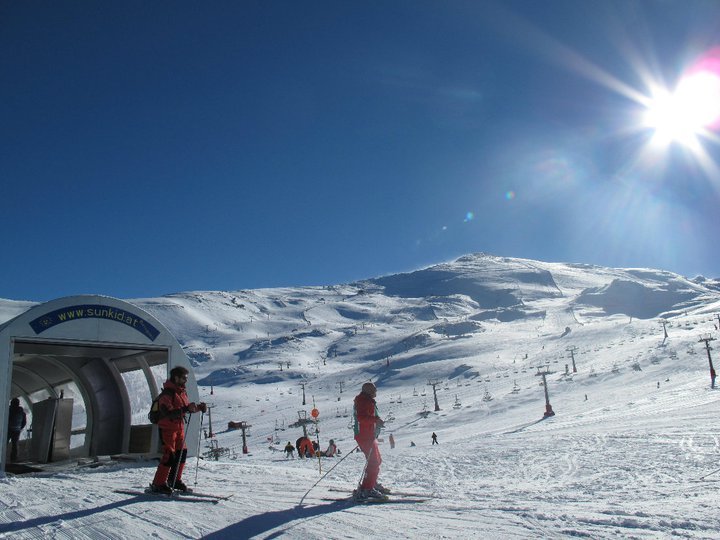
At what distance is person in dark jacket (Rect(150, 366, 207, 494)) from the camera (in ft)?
24.7

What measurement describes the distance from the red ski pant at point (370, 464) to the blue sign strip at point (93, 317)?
7806 mm

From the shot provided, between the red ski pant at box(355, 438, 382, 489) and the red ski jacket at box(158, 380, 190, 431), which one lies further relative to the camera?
the red ski jacket at box(158, 380, 190, 431)

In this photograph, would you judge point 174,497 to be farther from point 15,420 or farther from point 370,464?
point 15,420

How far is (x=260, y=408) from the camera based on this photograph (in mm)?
84938

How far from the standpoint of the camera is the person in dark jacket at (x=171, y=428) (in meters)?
7.54

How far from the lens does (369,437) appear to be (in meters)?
7.63

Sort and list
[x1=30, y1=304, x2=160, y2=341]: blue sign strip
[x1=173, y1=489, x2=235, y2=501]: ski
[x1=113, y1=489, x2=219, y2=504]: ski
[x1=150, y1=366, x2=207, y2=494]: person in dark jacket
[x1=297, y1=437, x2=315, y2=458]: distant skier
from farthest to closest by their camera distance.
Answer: [x1=297, y1=437, x2=315, y2=458]: distant skier < [x1=30, y1=304, x2=160, y2=341]: blue sign strip < [x1=150, y1=366, x2=207, y2=494]: person in dark jacket < [x1=173, y1=489, x2=235, y2=501]: ski < [x1=113, y1=489, x2=219, y2=504]: ski

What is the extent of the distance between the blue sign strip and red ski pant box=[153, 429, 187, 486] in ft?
19.3

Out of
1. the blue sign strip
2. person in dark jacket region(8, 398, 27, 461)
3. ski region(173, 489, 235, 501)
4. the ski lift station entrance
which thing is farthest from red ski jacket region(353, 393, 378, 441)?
person in dark jacket region(8, 398, 27, 461)

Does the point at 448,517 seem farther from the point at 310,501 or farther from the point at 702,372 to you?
the point at 702,372

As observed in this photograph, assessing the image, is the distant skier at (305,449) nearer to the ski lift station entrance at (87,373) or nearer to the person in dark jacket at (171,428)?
the ski lift station entrance at (87,373)

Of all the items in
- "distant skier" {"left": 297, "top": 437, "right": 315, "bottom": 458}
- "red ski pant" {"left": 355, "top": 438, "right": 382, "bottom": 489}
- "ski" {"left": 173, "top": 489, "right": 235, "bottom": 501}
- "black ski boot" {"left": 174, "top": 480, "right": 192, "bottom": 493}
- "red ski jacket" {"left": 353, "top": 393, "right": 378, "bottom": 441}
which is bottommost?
"distant skier" {"left": 297, "top": 437, "right": 315, "bottom": 458}

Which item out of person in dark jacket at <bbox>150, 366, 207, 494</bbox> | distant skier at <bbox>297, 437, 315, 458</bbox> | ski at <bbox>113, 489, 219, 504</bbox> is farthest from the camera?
distant skier at <bbox>297, 437, 315, 458</bbox>

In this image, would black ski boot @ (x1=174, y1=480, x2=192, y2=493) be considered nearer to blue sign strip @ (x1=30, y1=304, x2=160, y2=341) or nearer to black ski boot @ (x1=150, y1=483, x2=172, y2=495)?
black ski boot @ (x1=150, y1=483, x2=172, y2=495)
